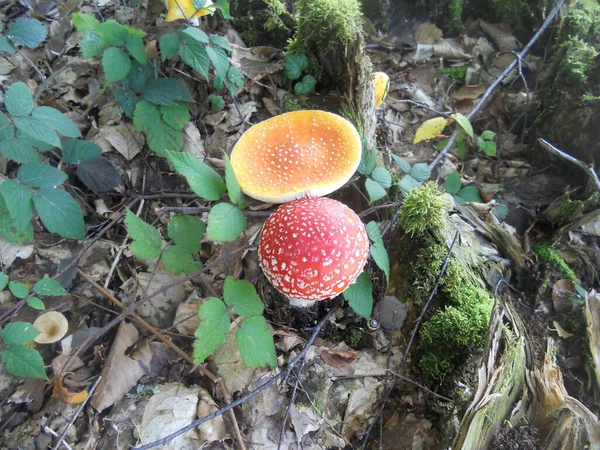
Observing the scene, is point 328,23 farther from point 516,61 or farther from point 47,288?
point 47,288

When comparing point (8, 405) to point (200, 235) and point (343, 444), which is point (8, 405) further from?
point (343, 444)

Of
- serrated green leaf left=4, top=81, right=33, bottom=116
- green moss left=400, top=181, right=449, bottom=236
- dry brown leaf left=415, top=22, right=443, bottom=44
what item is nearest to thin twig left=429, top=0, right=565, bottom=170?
dry brown leaf left=415, top=22, right=443, bottom=44

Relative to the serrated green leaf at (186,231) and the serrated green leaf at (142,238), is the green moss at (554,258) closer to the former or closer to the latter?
the serrated green leaf at (186,231)

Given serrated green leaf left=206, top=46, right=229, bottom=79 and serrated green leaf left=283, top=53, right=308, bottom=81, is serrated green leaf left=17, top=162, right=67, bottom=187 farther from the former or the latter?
serrated green leaf left=283, top=53, right=308, bottom=81

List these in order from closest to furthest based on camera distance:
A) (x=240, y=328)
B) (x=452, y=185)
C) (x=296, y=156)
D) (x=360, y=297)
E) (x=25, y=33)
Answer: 1. (x=240, y=328)
2. (x=25, y=33)
3. (x=360, y=297)
4. (x=296, y=156)
5. (x=452, y=185)

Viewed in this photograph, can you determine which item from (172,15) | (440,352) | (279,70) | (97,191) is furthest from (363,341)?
(172,15)

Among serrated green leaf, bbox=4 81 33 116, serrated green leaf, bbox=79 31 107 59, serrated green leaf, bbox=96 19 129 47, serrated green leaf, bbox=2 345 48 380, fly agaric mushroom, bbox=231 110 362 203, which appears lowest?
serrated green leaf, bbox=2 345 48 380

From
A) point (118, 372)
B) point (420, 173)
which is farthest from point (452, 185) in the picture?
point (118, 372)
